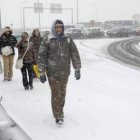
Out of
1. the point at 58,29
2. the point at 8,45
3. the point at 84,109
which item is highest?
the point at 58,29

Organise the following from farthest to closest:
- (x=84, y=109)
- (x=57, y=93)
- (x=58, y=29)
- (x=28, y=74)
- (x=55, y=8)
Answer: (x=55, y=8) → (x=28, y=74) → (x=84, y=109) → (x=57, y=93) → (x=58, y=29)

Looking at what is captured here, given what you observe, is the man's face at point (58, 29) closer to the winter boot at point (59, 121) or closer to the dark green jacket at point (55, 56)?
the dark green jacket at point (55, 56)

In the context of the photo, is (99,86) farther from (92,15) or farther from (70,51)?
(92,15)

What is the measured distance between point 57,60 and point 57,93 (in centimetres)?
58

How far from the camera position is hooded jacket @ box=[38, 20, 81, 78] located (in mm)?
6883

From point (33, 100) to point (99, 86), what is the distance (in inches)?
103

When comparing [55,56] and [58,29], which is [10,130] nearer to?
[55,56]

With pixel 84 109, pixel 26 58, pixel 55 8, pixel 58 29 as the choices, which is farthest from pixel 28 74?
pixel 55 8

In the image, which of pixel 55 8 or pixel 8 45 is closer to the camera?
pixel 8 45

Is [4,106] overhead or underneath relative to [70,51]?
underneath

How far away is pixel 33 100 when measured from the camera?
917 cm

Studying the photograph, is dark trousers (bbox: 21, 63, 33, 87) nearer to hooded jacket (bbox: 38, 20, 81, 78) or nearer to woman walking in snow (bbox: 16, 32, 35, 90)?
woman walking in snow (bbox: 16, 32, 35, 90)

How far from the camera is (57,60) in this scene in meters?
6.92

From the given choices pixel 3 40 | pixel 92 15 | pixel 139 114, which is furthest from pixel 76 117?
pixel 92 15
